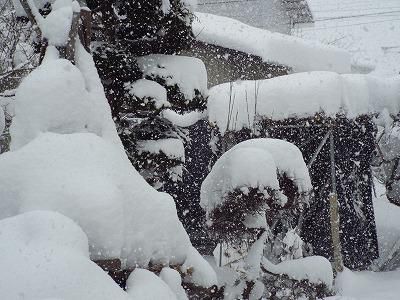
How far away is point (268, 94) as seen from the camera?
879 centimetres

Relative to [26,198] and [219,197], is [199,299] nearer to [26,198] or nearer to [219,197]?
[219,197]

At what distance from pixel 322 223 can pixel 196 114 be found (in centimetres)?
363

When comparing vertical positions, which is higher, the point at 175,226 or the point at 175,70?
Answer: the point at 175,70

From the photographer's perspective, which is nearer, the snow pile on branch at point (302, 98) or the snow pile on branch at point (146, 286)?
the snow pile on branch at point (146, 286)

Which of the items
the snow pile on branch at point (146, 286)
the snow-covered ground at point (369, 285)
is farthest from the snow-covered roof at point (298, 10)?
the snow pile on branch at point (146, 286)

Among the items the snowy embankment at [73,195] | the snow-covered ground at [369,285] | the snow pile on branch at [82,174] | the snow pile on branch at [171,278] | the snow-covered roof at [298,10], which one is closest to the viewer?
the snowy embankment at [73,195]

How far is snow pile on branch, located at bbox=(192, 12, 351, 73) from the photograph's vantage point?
11.1m

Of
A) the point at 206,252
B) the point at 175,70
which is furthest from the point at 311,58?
the point at 175,70

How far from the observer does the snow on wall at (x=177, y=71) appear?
16.9 feet

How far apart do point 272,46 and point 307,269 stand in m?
7.71

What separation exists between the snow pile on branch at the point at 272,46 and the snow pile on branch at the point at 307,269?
6.60m

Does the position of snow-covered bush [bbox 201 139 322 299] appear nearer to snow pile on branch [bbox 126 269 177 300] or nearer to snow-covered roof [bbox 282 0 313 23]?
snow pile on branch [bbox 126 269 177 300]

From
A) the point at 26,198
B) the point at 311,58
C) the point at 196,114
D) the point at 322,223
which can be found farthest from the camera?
the point at 311,58

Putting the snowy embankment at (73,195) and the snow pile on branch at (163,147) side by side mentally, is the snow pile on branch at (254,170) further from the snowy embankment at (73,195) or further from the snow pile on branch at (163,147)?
the snowy embankment at (73,195)
